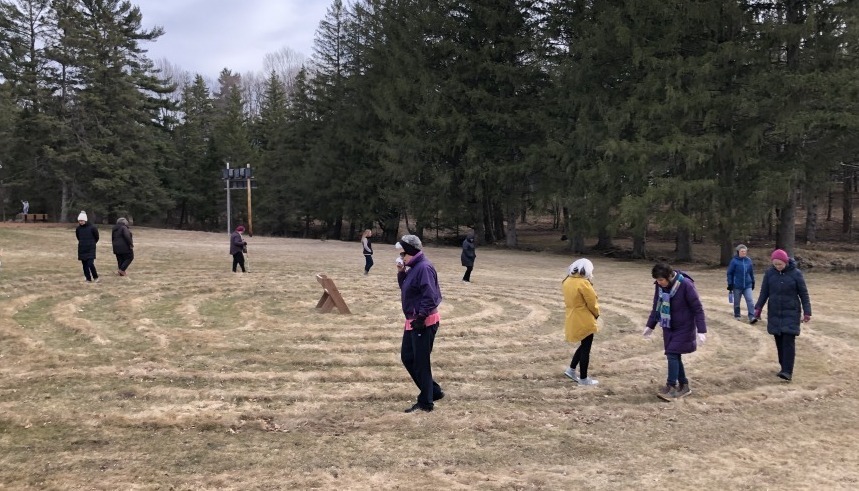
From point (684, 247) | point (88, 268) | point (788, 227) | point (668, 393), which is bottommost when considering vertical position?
point (668, 393)

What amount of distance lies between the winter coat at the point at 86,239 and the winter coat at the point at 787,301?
13323 mm

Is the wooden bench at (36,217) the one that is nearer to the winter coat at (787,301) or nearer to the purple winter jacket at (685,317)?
the purple winter jacket at (685,317)

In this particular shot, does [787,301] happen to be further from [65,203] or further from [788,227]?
[65,203]

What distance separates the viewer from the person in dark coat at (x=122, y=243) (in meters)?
14.6

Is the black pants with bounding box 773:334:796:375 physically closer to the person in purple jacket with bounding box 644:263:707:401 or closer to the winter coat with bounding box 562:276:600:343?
the person in purple jacket with bounding box 644:263:707:401

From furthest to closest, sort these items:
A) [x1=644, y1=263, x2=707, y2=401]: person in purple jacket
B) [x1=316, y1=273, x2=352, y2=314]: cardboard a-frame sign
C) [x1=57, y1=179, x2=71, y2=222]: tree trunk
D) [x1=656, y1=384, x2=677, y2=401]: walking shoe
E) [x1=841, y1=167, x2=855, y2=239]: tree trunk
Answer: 1. [x1=57, y1=179, x2=71, y2=222]: tree trunk
2. [x1=841, y1=167, x2=855, y2=239]: tree trunk
3. [x1=316, y1=273, x2=352, y2=314]: cardboard a-frame sign
4. [x1=656, y1=384, x2=677, y2=401]: walking shoe
5. [x1=644, y1=263, x2=707, y2=401]: person in purple jacket

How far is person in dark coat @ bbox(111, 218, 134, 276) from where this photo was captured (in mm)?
14576

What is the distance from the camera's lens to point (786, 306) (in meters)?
7.46

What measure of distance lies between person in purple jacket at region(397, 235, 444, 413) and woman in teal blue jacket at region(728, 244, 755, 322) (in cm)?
793

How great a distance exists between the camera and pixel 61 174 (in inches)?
1334

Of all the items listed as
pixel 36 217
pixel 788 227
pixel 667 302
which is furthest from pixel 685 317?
pixel 36 217

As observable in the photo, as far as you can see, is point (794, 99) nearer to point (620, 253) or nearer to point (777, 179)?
point (777, 179)

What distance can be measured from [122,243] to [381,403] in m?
11.2

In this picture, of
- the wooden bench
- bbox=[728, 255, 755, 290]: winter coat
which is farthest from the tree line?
bbox=[728, 255, 755, 290]: winter coat
